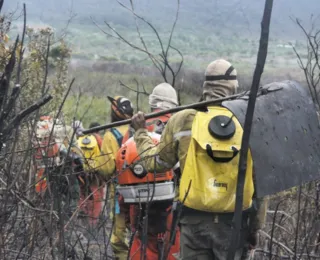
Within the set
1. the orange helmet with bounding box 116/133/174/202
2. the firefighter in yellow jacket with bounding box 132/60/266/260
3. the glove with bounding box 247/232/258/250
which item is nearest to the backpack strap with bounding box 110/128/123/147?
the orange helmet with bounding box 116/133/174/202

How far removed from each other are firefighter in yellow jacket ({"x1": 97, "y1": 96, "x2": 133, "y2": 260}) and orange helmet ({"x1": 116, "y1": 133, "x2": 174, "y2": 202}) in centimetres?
20

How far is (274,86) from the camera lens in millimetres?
3523

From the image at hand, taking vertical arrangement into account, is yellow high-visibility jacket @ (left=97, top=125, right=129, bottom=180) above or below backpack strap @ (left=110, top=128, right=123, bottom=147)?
below

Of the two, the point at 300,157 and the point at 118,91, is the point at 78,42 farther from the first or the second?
the point at 300,157

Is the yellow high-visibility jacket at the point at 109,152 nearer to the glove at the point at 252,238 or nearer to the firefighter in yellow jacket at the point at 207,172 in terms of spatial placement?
the firefighter in yellow jacket at the point at 207,172

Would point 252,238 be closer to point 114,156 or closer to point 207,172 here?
point 207,172

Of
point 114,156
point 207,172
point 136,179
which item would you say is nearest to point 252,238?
point 207,172

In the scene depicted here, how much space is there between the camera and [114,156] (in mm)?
5746

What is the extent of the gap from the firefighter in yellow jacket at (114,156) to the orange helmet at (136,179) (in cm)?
20

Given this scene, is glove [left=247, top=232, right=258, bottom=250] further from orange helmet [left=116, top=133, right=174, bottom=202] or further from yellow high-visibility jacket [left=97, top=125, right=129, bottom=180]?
yellow high-visibility jacket [left=97, top=125, right=129, bottom=180]

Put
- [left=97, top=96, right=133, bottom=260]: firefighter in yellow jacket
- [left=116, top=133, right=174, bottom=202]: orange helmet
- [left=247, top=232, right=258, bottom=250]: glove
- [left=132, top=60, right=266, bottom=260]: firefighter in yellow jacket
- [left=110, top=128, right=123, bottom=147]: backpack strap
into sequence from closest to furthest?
[left=132, top=60, right=266, bottom=260]: firefighter in yellow jacket
[left=247, top=232, right=258, bottom=250]: glove
[left=116, top=133, right=174, bottom=202]: orange helmet
[left=97, top=96, right=133, bottom=260]: firefighter in yellow jacket
[left=110, top=128, right=123, bottom=147]: backpack strap

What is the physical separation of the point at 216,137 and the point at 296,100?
1.60 ft

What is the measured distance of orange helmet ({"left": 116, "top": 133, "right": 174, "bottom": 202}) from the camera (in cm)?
508

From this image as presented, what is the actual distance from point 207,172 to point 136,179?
150cm
